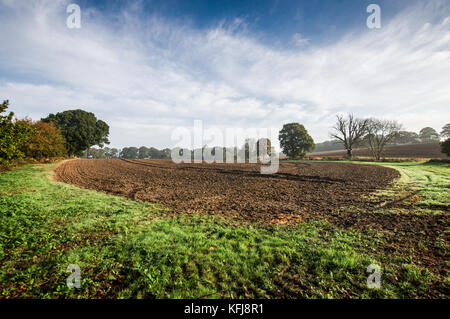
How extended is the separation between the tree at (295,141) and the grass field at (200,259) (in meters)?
51.3

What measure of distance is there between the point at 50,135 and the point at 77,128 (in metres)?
26.5

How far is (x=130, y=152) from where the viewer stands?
148 meters

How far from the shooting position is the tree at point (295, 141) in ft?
180

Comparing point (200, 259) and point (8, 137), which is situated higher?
point (8, 137)

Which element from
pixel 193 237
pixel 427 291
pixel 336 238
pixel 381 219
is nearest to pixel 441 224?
pixel 381 219

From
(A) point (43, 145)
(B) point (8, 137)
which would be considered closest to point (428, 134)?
(B) point (8, 137)

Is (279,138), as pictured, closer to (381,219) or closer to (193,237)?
(381,219)

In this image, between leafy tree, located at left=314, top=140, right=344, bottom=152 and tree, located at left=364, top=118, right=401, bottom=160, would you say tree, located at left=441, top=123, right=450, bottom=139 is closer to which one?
tree, located at left=364, top=118, right=401, bottom=160

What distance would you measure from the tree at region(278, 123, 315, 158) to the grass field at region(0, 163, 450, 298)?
51.3 meters

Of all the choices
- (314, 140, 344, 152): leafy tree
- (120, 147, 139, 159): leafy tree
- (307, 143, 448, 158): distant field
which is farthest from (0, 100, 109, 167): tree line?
(314, 140, 344, 152): leafy tree

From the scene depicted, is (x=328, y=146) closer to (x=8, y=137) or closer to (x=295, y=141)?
(x=295, y=141)

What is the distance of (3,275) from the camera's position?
3596 millimetres

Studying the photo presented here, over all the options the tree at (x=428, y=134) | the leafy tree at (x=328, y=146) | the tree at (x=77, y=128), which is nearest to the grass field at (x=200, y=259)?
the tree at (x=77, y=128)
